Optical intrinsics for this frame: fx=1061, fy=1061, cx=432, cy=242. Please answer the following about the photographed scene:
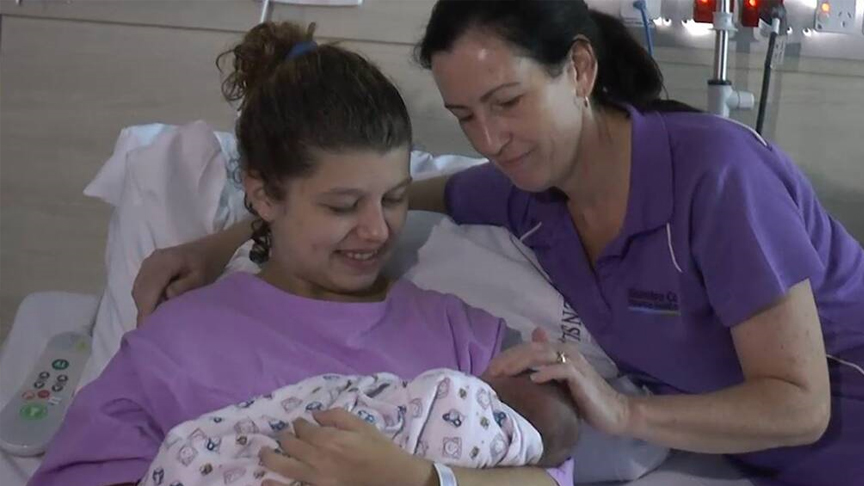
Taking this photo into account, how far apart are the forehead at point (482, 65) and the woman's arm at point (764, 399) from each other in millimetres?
416

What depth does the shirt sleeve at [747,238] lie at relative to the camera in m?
1.28

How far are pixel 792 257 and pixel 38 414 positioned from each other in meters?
1.07

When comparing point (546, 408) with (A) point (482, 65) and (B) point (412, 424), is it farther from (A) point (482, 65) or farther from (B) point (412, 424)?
(A) point (482, 65)

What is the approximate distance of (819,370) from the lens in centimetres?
130

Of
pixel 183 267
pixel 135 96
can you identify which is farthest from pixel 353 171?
pixel 135 96

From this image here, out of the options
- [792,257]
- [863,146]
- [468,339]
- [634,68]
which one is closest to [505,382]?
[468,339]

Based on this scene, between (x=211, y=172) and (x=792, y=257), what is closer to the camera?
(x=792, y=257)

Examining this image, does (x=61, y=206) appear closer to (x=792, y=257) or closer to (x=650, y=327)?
(x=650, y=327)

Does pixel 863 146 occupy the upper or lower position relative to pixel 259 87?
lower

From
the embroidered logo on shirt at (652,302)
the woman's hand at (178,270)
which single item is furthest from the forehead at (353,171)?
the embroidered logo on shirt at (652,302)

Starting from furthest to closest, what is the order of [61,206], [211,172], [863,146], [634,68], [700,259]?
[61,206] < [863,146] < [211,172] < [634,68] < [700,259]

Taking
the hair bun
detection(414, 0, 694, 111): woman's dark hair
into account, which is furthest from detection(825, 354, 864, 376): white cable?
the hair bun

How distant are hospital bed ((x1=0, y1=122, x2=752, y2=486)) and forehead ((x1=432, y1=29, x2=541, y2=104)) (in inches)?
15.0

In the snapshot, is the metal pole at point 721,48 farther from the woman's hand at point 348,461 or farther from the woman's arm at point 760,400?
the woman's hand at point 348,461
